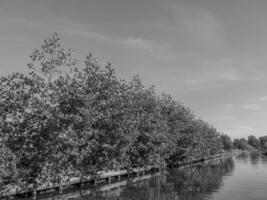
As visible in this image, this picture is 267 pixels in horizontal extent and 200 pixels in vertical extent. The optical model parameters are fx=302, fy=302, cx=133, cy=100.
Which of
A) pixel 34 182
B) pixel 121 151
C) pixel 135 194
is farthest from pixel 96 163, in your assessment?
pixel 34 182

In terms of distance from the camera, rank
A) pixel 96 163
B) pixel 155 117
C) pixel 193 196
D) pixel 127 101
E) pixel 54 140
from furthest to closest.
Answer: pixel 155 117
pixel 127 101
pixel 96 163
pixel 193 196
pixel 54 140

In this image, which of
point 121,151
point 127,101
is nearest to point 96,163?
point 121,151

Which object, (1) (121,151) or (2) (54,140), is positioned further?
(1) (121,151)

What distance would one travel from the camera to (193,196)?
814 inches

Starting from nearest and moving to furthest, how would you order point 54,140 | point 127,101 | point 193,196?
point 54,140
point 193,196
point 127,101

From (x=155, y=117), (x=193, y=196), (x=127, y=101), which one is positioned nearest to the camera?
(x=193, y=196)

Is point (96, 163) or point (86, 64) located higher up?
point (86, 64)

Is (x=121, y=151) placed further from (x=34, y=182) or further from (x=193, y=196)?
(x=34, y=182)

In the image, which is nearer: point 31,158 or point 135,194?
point 31,158

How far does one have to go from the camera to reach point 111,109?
2108 centimetres

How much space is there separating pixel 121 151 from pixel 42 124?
27.2ft

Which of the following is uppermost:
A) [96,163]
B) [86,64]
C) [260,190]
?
[86,64]

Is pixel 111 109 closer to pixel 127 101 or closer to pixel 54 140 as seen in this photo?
pixel 127 101

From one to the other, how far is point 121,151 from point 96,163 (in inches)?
80.5
